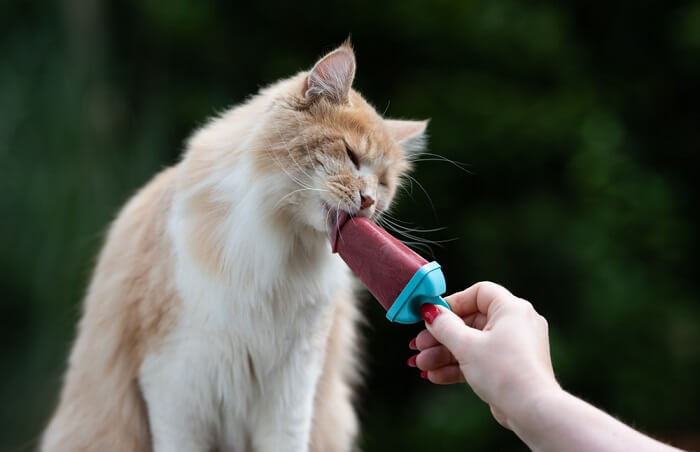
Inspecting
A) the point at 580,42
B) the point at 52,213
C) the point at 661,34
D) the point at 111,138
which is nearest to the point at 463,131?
the point at 580,42

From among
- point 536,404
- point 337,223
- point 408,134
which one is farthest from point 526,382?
point 408,134

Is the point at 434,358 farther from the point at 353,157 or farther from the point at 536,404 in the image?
the point at 353,157

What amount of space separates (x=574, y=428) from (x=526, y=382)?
0.09m

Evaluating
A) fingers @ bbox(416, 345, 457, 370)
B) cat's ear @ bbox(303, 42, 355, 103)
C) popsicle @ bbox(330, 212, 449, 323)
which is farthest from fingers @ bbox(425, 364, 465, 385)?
cat's ear @ bbox(303, 42, 355, 103)

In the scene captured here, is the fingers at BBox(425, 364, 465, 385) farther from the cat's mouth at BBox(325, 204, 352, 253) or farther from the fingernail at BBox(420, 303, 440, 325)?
the cat's mouth at BBox(325, 204, 352, 253)

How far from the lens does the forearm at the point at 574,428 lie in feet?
3.09

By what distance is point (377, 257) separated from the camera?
128cm

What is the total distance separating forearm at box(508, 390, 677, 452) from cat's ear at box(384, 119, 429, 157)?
38.0 inches

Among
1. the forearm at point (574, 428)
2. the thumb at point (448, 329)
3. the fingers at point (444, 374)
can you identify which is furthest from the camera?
the fingers at point (444, 374)

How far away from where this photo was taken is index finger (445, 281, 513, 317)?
1180mm

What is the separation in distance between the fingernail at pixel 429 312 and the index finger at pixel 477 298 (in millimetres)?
104

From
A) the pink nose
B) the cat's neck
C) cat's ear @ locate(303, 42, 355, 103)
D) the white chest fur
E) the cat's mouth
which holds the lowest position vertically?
the white chest fur

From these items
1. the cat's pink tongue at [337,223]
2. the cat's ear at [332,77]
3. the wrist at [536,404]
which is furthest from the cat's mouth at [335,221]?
the wrist at [536,404]

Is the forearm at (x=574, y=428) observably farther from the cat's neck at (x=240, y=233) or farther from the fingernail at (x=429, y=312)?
the cat's neck at (x=240, y=233)
